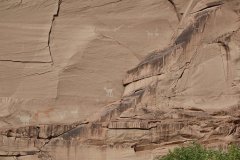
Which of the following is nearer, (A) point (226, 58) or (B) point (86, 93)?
(A) point (226, 58)

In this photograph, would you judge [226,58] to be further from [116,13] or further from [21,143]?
[21,143]

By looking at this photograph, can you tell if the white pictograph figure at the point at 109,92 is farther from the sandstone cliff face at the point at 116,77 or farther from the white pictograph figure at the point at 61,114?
the white pictograph figure at the point at 61,114

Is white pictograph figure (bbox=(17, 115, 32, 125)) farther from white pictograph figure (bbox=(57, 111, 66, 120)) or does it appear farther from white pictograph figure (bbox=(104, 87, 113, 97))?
white pictograph figure (bbox=(104, 87, 113, 97))

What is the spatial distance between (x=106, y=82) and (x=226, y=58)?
3.58 metres

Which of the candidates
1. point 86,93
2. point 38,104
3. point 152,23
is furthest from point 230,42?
point 38,104

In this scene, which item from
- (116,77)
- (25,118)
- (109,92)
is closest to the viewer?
(25,118)

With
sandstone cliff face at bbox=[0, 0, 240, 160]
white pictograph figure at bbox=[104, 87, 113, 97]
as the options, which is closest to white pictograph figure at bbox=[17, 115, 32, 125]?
sandstone cliff face at bbox=[0, 0, 240, 160]

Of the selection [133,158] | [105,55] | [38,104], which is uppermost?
[105,55]

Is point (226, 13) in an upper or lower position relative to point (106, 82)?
upper

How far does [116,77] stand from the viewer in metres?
20.2

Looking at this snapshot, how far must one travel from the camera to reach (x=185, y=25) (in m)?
19.4

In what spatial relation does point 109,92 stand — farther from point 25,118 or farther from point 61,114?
point 25,118

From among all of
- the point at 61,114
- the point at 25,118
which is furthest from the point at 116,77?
the point at 25,118

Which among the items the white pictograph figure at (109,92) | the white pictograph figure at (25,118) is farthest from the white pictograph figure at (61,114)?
the white pictograph figure at (109,92)
